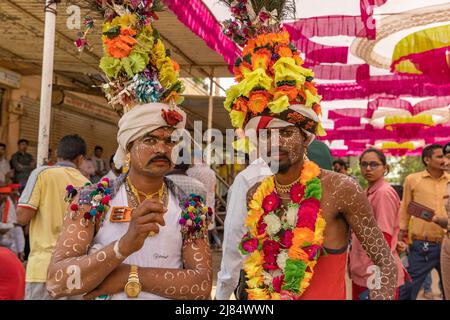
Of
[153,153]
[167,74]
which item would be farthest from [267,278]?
[167,74]

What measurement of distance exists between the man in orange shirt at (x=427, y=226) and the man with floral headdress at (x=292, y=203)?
3.46 metres

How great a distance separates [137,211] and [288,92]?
3.73 feet

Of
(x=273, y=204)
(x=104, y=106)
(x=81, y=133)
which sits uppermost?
(x=104, y=106)

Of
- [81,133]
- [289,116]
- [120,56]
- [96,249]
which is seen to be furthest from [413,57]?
[81,133]

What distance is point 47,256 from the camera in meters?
4.34

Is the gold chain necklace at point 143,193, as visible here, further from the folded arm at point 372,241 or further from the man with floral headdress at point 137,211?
the folded arm at point 372,241

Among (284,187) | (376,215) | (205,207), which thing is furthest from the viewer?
(376,215)

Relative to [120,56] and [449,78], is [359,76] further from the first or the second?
[120,56]

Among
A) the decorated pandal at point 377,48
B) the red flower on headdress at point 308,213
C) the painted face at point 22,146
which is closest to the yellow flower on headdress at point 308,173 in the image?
the red flower on headdress at point 308,213

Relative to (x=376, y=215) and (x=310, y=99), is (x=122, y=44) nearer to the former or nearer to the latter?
(x=310, y=99)

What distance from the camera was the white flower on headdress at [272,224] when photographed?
2.82 m

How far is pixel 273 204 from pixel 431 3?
5.62m

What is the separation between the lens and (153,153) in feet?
7.56

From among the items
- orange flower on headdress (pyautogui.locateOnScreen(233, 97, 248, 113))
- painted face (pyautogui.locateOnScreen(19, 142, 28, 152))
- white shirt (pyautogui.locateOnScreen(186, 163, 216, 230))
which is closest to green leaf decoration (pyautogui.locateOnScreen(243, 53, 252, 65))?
orange flower on headdress (pyautogui.locateOnScreen(233, 97, 248, 113))
